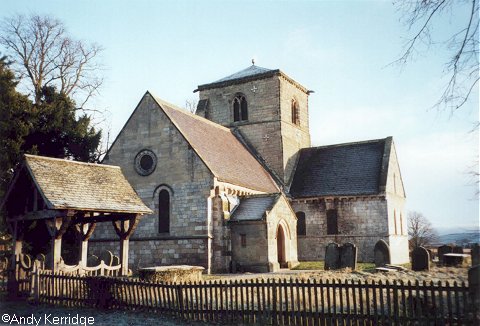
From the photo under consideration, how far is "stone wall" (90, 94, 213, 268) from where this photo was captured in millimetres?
23109

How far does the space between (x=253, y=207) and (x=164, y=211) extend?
193 inches

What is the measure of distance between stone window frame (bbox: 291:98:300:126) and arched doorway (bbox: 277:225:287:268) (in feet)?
44.9

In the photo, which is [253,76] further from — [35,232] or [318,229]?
[35,232]

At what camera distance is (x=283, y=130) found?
34000mm

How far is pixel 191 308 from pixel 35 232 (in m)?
15.6

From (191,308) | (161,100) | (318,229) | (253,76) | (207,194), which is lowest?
(191,308)

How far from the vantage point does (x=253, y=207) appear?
950 inches

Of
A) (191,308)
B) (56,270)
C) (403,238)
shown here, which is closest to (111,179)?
(56,270)

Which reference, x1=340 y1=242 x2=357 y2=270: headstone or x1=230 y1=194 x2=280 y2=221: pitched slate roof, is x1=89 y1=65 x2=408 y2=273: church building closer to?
x1=230 y1=194 x2=280 y2=221: pitched slate roof

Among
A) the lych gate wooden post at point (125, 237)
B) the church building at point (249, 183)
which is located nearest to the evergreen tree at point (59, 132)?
the church building at point (249, 183)

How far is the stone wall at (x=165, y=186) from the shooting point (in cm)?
2311

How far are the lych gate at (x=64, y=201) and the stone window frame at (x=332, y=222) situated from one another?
16412 millimetres

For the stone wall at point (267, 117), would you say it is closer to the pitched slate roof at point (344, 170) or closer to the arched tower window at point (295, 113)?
the arched tower window at point (295, 113)

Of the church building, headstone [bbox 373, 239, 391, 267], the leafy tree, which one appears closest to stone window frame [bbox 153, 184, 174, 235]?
the church building
